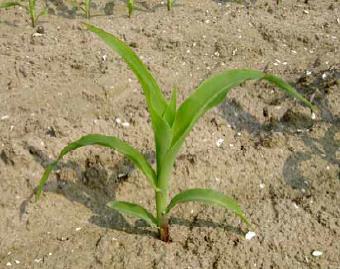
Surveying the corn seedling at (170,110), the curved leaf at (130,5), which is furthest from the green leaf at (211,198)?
the curved leaf at (130,5)

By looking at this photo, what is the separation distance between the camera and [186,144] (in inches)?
87.4

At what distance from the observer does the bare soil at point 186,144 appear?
1.83 metres

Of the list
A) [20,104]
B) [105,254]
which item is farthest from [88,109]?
[105,254]

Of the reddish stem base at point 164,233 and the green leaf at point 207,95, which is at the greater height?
the green leaf at point 207,95

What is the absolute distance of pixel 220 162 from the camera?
6.96 feet

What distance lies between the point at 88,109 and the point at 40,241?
0.69 m

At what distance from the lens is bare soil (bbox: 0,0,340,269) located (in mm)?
1832

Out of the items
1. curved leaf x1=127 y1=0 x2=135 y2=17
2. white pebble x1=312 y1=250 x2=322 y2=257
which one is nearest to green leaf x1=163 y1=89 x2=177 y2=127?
white pebble x1=312 y1=250 x2=322 y2=257

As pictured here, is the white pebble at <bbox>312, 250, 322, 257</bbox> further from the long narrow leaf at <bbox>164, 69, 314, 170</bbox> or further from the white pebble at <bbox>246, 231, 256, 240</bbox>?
the long narrow leaf at <bbox>164, 69, 314, 170</bbox>

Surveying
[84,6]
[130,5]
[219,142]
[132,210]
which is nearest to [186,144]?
[219,142]

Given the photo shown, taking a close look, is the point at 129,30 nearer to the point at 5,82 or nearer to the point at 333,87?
the point at 5,82

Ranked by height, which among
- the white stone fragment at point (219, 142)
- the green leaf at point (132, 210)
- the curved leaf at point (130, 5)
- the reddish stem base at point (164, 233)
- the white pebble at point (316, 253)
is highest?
the curved leaf at point (130, 5)

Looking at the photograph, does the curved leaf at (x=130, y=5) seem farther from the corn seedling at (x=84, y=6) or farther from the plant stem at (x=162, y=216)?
the plant stem at (x=162, y=216)

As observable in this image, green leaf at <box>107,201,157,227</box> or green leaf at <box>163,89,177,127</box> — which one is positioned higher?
green leaf at <box>163,89,177,127</box>
